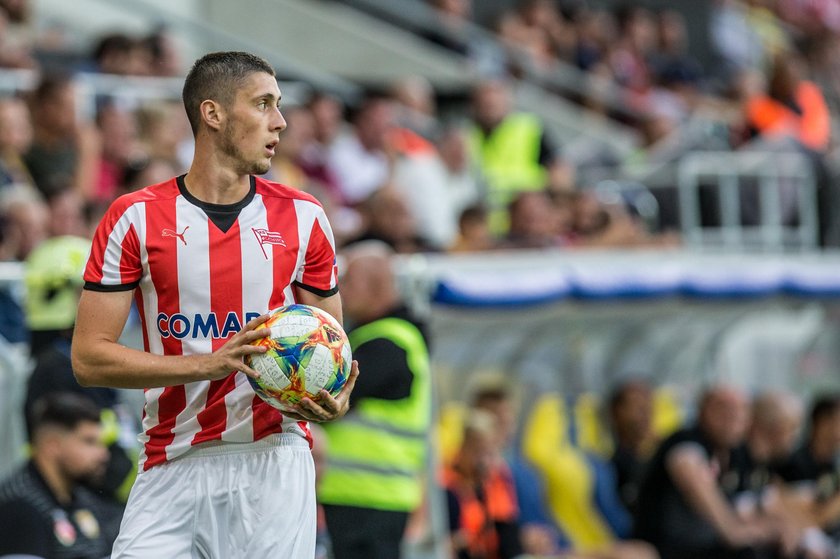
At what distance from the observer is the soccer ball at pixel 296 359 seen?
419cm

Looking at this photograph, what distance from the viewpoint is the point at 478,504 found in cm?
916

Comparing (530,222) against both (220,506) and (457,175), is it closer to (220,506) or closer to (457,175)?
(457,175)

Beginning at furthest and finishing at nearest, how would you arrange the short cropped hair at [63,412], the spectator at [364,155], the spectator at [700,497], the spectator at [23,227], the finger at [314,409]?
1. the spectator at [364,155]
2. the spectator at [700,497]
3. the spectator at [23,227]
4. the short cropped hair at [63,412]
5. the finger at [314,409]

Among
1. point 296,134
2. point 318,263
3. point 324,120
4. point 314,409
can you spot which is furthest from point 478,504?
point 314,409

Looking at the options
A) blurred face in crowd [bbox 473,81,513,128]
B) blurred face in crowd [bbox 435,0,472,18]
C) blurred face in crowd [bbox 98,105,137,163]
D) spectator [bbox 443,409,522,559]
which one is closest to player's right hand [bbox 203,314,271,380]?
spectator [bbox 443,409,522,559]

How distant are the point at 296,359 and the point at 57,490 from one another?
251cm

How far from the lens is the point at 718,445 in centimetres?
1023

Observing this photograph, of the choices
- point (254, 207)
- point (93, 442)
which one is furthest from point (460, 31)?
point (254, 207)

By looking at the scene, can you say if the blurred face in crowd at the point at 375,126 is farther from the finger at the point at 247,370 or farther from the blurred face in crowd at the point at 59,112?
the finger at the point at 247,370

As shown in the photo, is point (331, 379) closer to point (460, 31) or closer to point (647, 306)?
point (647, 306)

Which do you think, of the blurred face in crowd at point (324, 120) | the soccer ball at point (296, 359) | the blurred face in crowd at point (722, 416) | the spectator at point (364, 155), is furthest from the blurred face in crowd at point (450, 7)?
the soccer ball at point (296, 359)

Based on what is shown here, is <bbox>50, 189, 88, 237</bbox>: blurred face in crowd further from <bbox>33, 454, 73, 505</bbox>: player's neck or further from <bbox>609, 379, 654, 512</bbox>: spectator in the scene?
<bbox>609, 379, 654, 512</bbox>: spectator

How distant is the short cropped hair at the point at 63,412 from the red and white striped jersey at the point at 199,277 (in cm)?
178

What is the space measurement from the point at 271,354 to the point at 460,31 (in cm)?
1193
